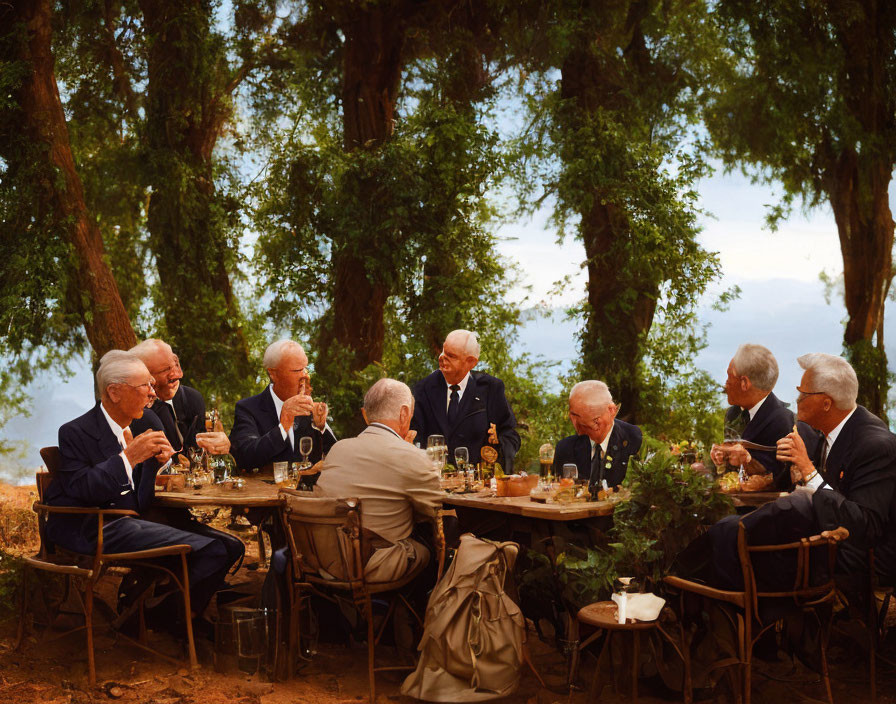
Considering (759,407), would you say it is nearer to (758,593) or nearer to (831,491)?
(831,491)

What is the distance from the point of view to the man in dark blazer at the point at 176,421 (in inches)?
217

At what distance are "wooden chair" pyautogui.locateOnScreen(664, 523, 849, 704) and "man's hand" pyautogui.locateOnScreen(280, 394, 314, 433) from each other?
250 centimetres

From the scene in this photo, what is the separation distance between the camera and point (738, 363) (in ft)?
17.6

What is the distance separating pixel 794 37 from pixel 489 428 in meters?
5.32

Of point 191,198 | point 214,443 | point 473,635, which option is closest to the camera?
point 473,635

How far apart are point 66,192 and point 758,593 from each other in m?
7.28

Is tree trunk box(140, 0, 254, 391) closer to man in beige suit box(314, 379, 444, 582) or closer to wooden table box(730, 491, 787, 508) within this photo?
man in beige suit box(314, 379, 444, 582)

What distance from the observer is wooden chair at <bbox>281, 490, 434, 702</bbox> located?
4449mm

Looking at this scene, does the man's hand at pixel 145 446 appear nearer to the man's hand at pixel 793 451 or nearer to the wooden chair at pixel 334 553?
the wooden chair at pixel 334 553

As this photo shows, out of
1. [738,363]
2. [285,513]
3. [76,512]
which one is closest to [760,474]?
[738,363]

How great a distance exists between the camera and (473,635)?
4.28 meters

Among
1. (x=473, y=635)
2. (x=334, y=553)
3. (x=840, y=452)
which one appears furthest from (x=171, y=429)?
(x=840, y=452)

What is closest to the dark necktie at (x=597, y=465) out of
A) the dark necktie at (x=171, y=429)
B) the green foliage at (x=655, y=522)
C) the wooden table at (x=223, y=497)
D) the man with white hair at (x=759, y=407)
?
the man with white hair at (x=759, y=407)

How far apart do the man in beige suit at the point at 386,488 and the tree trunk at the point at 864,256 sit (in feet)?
22.5
